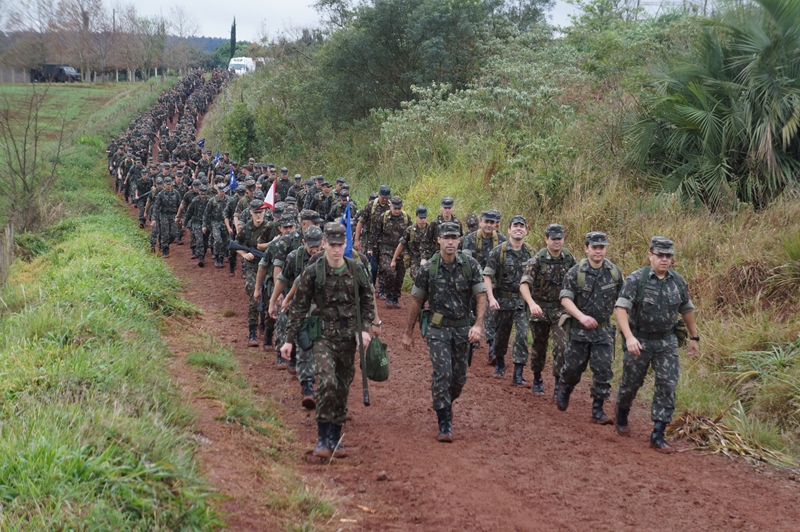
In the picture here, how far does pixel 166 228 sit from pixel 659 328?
14362 millimetres

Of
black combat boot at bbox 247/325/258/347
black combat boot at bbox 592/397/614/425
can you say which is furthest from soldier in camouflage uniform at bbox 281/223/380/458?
black combat boot at bbox 247/325/258/347

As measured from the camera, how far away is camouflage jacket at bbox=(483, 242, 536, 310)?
9297 millimetres

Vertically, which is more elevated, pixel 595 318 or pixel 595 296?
pixel 595 296

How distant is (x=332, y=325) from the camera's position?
6801 mm

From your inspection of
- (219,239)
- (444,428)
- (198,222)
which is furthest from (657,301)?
(198,222)

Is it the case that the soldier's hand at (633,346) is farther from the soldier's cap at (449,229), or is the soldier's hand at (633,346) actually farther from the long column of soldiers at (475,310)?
the soldier's cap at (449,229)

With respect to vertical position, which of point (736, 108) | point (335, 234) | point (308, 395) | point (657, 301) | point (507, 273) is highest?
point (736, 108)

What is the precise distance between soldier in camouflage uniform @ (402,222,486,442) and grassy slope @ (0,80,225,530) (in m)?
2.41

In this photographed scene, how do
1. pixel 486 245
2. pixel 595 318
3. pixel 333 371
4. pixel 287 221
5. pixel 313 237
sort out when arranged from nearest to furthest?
pixel 333 371, pixel 595 318, pixel 313 237, pixel 287 221, pixel 486 245

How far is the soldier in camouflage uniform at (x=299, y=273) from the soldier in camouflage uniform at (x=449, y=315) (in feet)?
4.13

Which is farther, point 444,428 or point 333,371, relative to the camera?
point 444,428

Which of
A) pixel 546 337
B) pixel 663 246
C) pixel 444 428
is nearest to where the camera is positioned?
pixel 663 246

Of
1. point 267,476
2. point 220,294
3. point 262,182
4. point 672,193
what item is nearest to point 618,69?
point 672,193

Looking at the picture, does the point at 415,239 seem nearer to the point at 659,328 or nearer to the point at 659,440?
the point at 659,328
